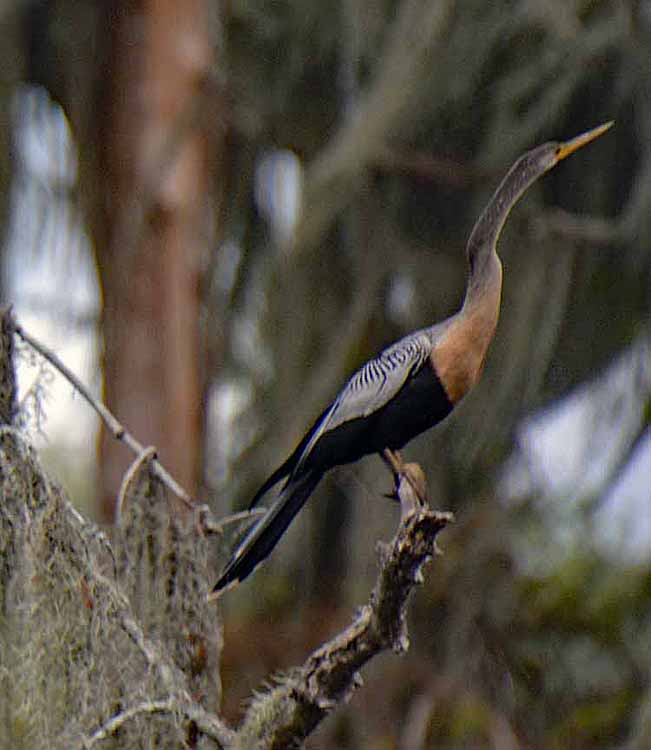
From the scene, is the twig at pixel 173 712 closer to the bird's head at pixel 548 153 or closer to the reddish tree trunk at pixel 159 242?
the bird's head at pixel 548 153

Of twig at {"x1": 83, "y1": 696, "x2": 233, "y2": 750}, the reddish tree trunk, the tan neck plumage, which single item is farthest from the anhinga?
the reddish tree trunk

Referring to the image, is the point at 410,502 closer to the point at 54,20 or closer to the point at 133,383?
the point at 133,383

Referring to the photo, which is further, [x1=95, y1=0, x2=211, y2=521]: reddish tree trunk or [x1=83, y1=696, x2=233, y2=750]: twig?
[x1=95, y1=0, x2=211, y2=521]: reddish tree trunk

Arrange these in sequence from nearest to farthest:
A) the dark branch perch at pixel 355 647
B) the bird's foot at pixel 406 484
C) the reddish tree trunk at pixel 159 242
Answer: the dark branch perch at pixel 355 647 → the bird's foot at pixel 406 484 → the reddish tree trunk at pixel 159 242

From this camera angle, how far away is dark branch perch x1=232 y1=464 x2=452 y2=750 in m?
1.89

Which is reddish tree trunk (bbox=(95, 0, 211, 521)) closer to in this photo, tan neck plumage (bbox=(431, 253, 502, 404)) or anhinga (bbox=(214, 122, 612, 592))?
anhinga (bbox=(214, 122, 612, 592))

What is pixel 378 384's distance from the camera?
7.29ft

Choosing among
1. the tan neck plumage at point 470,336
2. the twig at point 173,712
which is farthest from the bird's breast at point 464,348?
the twig at point 173,712

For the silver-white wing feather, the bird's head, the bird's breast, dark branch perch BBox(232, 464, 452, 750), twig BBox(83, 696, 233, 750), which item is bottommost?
dark branch perch BBox(232, 464, 452, 750)

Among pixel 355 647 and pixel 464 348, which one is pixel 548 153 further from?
pixel 355 647

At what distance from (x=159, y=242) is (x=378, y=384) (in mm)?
2570

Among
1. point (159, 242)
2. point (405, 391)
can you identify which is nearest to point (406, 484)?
point (405, 391)

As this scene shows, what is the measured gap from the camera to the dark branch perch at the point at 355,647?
189cm

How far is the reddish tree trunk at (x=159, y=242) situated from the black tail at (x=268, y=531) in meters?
2.45
